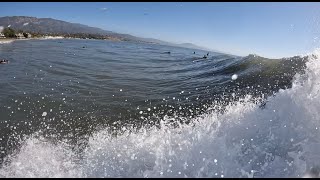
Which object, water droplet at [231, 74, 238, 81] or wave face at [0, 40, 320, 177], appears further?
water droplet at [231, 74, 238, 81]

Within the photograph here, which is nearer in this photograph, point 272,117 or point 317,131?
point 317,131

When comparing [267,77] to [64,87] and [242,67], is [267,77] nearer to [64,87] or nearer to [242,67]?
[242,67]

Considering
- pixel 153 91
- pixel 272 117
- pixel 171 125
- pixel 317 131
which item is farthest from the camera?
pixel 153 91

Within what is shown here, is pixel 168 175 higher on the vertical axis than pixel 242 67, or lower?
lower

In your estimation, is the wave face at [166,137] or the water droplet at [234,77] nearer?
the wave face at [166,137]

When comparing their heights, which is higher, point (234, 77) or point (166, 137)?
point (234, 77)

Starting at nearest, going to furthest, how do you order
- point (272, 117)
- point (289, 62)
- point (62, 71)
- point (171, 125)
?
point (272, 117) < point (171, 125) < point (62, 71) < point (289, 62)

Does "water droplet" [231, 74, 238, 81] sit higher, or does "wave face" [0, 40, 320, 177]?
"water droplet" [231, 74, 238, 81]

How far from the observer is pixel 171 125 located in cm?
1195

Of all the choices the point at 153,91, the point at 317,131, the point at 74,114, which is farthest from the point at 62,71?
the point at 317,131

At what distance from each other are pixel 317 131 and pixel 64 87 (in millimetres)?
12931

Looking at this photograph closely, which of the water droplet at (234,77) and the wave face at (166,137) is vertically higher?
the water droplet at (234,77)

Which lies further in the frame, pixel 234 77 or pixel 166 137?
pixel 234 77

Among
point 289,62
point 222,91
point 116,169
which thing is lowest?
point 116,169
